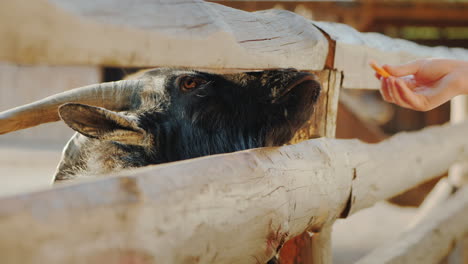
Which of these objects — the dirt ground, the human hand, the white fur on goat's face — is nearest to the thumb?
the human hand

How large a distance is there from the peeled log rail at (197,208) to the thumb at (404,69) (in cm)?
29

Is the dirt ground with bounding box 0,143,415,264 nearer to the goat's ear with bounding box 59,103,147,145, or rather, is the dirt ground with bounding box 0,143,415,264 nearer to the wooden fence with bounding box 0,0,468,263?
the goat's ear with bounding box 59,103,147,145

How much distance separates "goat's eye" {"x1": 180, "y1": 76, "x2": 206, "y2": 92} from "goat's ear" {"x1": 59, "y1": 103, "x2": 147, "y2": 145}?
0.26 metres

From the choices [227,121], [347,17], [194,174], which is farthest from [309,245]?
[347,17]

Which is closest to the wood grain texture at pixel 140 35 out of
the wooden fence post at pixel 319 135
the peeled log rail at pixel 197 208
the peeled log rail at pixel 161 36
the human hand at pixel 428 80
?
the peeled log rail at pixel 161 36

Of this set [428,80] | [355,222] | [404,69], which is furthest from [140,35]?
[355,222]

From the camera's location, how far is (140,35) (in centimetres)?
89

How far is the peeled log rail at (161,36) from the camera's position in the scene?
73cm

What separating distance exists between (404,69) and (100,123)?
100 cm

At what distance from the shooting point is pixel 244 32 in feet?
3.98

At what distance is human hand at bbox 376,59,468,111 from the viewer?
5.21 ft

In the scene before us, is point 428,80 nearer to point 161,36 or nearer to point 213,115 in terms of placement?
point 213,115

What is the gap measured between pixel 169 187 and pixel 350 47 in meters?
1.01

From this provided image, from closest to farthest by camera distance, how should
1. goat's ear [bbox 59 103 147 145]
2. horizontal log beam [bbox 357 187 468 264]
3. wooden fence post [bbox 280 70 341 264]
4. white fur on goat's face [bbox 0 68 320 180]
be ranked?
goat's ear [bbox 59 103 147 145]
white fur on goat's face [bbox 0 68 320 180]
wooden fence post [bbox 280 70 341 264]
horizontal log beam [bbox 357 187 468 264]
